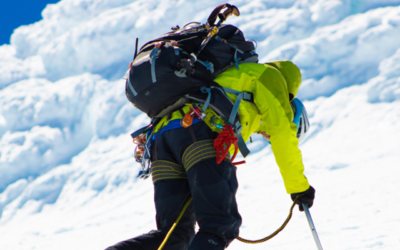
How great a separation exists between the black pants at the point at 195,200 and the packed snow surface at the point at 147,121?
1502 millimetres

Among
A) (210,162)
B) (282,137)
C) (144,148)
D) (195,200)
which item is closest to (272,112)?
(282,137)

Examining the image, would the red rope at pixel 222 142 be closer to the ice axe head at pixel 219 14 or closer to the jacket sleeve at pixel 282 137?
the jacket sleeve at pixel 282 137

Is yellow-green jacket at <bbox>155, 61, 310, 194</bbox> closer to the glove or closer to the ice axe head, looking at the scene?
the glove

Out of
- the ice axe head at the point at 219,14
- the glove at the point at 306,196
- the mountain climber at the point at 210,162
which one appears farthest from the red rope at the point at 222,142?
the ice axe head at the point at 219,14

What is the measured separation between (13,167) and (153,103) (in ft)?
36.3

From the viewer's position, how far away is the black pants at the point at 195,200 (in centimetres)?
174

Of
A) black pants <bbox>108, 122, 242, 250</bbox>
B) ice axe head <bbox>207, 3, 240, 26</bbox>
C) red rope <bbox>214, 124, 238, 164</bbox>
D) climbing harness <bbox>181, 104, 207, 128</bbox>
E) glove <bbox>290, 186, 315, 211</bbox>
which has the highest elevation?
ice axe head <bbox>207, 3, 240, 26</bbox>

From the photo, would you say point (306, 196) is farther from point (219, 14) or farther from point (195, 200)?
point (219, 14)

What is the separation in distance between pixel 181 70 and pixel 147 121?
30.0 feet

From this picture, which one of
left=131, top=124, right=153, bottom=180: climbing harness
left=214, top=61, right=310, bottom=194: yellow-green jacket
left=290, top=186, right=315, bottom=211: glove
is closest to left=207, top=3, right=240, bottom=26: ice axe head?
left=214, top=61, right=310, bottom=194: yellow-green jacket

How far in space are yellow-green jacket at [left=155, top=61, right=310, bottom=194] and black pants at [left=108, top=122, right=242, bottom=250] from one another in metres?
0.20

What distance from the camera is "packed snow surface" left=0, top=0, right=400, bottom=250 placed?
432cm

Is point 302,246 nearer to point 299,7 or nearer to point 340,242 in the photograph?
point 340,242

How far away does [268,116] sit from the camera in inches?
84.5
